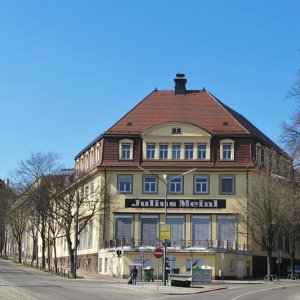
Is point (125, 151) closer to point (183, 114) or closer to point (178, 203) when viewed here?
point (183, 114)

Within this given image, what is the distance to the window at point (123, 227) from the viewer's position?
66062 mm

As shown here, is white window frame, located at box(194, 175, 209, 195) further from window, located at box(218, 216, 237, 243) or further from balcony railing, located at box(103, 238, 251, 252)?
balcony railing, located at box(103, 238, 251, 252)

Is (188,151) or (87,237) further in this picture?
(87,237)

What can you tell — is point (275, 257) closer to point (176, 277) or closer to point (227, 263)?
point (227, 263)

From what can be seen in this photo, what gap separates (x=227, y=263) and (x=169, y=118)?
18.1 metres

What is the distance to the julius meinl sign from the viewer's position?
65.6m

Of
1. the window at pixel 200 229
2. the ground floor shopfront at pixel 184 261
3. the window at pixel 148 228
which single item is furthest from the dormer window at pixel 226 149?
the ground floor shopfront at pixel 184 261

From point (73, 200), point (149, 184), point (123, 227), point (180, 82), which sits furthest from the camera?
point (180, 82)

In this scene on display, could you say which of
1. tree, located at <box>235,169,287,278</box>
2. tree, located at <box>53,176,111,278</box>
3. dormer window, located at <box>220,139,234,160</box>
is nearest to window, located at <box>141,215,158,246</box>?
Result: tree, located at <box>53,176,111,278</box>

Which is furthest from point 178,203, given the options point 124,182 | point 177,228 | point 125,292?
point 125,292

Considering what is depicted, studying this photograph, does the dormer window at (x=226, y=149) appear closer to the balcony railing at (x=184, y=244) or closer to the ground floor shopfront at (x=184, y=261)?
the balcony railing at (x=184, y=244)

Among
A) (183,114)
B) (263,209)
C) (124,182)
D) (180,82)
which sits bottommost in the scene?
(263,209)

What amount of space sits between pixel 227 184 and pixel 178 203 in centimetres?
557

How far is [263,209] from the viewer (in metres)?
62.4
